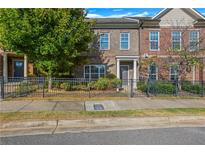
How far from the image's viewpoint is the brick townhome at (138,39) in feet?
74.8

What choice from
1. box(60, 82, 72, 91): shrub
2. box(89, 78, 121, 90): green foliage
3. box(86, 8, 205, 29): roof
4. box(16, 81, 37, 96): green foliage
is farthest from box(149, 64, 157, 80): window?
box(16, 81, 37, 96): green foliage

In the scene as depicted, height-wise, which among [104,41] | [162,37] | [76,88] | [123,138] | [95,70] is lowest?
[123,138]

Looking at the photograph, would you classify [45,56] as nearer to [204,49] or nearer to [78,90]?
[78,90]

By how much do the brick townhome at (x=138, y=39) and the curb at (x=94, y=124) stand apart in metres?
14.5

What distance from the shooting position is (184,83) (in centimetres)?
1659

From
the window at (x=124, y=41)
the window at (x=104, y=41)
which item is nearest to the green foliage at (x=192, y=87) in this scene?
the window at (x=124, y=41)

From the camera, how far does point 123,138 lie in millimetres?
6348

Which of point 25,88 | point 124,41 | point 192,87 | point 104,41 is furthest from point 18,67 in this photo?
point 192,87

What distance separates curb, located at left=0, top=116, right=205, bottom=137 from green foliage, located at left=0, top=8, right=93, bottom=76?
7.80 metres

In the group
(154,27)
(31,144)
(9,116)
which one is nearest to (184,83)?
(154,27)

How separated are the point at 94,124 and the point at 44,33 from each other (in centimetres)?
888

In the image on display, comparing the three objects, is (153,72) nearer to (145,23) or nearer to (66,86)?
(145,23)

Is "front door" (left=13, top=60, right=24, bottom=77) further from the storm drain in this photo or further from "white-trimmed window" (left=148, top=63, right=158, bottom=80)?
the storm drain

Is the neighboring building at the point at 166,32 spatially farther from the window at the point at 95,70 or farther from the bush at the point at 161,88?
the bush at the point at 161,88
